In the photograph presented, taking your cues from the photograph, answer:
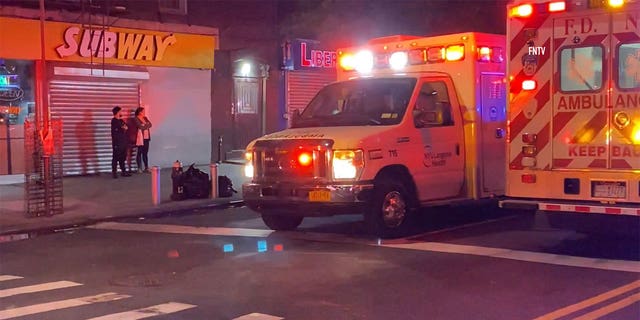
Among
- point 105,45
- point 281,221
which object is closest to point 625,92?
point 281,221

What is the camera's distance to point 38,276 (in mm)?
8430

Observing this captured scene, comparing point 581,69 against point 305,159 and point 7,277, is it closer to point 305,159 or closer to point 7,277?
point 305,159

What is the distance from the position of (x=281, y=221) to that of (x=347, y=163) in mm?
1904

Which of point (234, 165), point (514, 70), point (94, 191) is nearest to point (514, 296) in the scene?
point (514, 70)

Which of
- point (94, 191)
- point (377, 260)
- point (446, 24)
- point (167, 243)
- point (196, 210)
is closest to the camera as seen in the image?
point (377, 260)

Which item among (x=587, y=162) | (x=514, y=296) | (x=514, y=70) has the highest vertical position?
(x=514, y=70)

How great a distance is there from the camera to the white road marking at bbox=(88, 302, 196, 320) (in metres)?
6.57

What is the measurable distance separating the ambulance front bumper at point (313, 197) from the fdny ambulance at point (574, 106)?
70.2 inches

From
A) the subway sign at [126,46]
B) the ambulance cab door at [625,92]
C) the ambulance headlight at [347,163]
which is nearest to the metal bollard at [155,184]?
the ambulance headlight at [347,163]

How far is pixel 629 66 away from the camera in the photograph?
862 centimetres

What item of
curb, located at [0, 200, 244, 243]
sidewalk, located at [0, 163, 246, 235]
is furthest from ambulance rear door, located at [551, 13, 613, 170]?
sidewalk, located at [0, 163, 246, 235]

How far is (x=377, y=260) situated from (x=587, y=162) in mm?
2627

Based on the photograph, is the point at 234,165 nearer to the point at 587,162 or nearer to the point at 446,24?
the point at 446,24

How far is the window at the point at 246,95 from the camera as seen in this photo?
22.6 m
